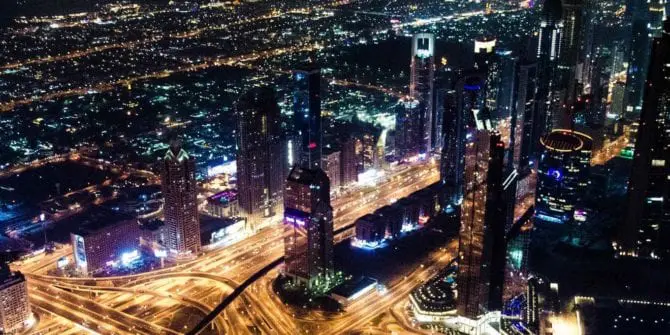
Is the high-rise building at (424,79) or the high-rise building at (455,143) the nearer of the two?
the high-rise building at (455,143)

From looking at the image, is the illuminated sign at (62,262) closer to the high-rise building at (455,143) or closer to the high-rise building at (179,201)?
the high-rise building at (179,201)

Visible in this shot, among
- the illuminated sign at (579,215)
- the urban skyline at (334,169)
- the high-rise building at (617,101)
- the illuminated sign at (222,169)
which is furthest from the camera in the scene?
the high-rise building at (617,101)

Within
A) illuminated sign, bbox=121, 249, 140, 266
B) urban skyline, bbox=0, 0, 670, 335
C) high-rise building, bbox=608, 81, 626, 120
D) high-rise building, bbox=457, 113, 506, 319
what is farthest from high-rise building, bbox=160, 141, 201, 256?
high-rise building, bbox=608, 81, 626, 120

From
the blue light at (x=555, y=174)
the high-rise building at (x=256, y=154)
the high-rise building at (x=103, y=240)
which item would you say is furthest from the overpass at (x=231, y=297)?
the blue light at (x=555, y=174)

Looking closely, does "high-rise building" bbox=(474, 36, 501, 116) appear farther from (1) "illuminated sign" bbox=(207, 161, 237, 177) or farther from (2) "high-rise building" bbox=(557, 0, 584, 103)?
(1) "illuminated sign" bbox=(207, 161, 237, 177)

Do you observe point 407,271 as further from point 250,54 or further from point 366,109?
point 250,54

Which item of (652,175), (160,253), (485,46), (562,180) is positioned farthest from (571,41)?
(160,253)
